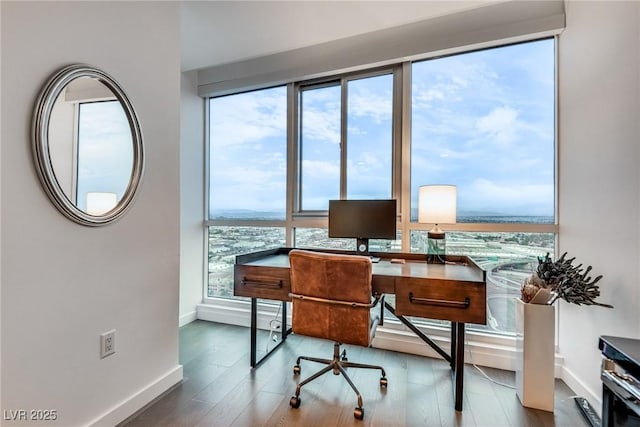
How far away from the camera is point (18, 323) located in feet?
3.72

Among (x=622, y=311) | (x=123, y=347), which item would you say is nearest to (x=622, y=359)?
(x=622, y=311)

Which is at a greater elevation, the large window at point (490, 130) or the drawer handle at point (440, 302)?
the large window at point (490, 130)

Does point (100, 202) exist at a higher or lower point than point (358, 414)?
higher

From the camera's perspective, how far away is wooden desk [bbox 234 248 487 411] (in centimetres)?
156

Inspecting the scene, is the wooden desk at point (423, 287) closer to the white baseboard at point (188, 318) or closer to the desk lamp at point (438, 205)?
the desk lamp at point (438, 205)

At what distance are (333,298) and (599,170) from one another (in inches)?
67.7


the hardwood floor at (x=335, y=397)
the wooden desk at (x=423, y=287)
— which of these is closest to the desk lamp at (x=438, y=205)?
the wooden desk at (x=423, y=287)

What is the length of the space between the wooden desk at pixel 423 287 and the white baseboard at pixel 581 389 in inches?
27.5

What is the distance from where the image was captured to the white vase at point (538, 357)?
1.67 meters

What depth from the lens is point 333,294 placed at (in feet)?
5.49

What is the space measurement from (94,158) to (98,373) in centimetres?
107

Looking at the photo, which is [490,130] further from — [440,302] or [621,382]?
[621,382]

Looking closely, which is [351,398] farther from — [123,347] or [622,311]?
[622,311]

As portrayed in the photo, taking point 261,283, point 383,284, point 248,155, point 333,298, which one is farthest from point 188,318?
point 383,284
